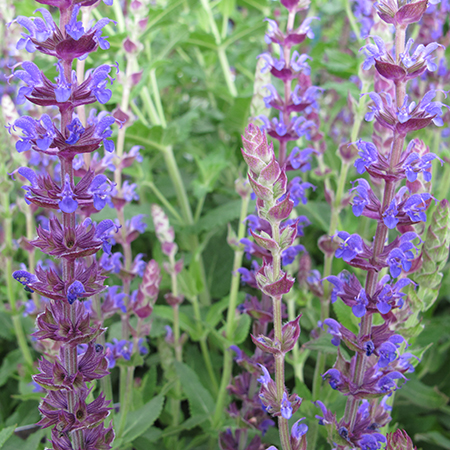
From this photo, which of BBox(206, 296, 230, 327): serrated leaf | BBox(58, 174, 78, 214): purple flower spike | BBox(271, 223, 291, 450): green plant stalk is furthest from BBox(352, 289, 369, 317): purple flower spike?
BBox(206, 296, 230, 327): serrated leaf

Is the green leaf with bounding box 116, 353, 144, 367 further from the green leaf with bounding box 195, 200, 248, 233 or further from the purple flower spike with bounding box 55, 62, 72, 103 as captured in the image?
the purple flower spike with bounding box 55, 62, 72, 103

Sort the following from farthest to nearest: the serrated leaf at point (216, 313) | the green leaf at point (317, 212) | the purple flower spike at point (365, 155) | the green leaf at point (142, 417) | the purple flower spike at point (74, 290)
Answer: the green leaf at point (317, 212)
the serrated leaf at point (216, 313)
the green leaf at point (142, 417)
the purple flower spike at point (365, 155)
the purple flower spike at point (74, 290)

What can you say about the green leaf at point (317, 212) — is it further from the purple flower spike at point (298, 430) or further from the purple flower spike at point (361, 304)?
the purple flower spike at point (298, 430)

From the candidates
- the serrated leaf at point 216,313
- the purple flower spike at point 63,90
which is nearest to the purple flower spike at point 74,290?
the purple flower spike at point 63,90

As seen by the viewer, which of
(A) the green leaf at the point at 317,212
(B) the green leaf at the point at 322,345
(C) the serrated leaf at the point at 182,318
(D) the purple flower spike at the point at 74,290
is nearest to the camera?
(D) the purple flower spike at the point at 74,290

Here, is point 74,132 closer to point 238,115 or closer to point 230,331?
point 230,331

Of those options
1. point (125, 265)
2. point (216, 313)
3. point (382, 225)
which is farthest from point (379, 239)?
point (216, 313)
